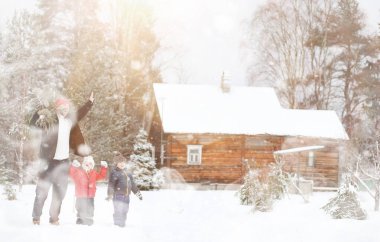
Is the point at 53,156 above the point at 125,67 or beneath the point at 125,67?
beneath

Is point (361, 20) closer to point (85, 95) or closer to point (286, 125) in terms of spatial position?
point (286, 125)

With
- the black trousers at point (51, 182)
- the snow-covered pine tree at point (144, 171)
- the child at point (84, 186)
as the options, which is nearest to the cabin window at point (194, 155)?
the snow-covered pine tree at point (144, 171)

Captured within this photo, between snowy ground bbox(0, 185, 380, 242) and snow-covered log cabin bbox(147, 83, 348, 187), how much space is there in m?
10.8

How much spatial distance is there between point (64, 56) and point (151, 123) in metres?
6.86

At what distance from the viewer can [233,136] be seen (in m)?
28.1

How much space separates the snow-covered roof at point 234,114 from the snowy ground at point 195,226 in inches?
435

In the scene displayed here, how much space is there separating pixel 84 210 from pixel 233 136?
1972 cm

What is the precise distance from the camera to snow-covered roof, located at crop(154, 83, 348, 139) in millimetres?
27656

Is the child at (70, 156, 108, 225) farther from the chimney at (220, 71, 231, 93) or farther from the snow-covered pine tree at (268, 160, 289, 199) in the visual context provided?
the chimney at (220, 71, 231, 93)

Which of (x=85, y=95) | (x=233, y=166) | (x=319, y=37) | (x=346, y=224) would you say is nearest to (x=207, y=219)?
(x=346, y=224)

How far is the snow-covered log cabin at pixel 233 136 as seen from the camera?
90.5ft

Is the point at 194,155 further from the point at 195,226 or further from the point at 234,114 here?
the point at 195,226

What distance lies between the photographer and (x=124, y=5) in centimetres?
3203

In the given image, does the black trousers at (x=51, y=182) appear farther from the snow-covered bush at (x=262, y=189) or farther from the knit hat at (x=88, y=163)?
the snow-covered bush at (x=262, y=189)
